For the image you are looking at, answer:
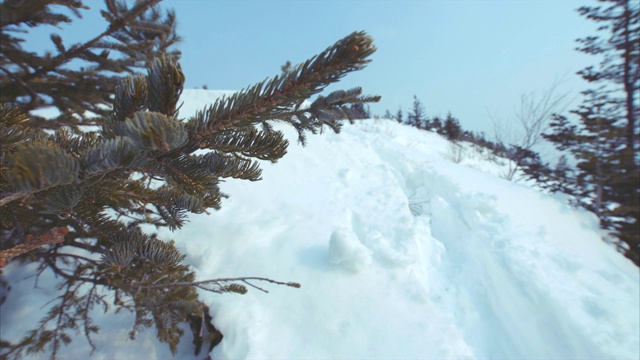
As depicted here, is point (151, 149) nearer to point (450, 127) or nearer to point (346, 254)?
point (346, 254)

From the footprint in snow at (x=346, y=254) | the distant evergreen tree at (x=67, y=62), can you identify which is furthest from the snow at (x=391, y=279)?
the distant evergreen tree at (x=67, y=62)

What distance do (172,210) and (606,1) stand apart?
29.2ft

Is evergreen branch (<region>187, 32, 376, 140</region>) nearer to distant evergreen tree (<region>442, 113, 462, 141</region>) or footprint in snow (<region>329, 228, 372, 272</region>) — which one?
footprint in snow (<region>329, 228, 372, 272</region>)

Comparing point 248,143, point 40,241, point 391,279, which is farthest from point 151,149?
point 391,279

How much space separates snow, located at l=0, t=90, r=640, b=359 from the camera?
2.38 metres

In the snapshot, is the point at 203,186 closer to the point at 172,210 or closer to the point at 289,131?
the point at 172,210

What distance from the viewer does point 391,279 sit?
2.98 metres

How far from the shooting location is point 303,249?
3209 mm

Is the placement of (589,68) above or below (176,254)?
above

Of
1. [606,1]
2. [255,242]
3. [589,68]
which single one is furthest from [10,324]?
[606,1]

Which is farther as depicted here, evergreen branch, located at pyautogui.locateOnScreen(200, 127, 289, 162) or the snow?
the snow

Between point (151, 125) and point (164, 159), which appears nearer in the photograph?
point (151, 125)

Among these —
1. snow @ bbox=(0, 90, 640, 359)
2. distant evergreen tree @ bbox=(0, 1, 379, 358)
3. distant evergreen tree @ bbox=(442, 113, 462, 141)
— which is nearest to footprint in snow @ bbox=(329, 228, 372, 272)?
snow @ bbox=(0, 90, 640, 359)

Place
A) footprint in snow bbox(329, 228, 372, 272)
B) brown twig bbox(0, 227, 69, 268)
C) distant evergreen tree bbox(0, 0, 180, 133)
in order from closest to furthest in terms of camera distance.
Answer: brown twig bbox(0, 227, 69, 268) < distant evergreen tree bbox(0, 0, 180, 133) < footprint in snow bbox(329, 228, 372, 272)
